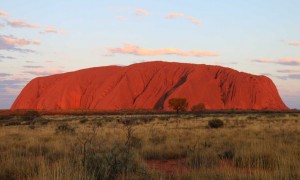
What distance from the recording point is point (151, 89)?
374ft

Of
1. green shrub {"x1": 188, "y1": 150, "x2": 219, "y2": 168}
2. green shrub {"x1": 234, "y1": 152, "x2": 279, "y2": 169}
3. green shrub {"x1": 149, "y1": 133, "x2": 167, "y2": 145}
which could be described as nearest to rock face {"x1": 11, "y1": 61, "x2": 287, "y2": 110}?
green shrub {"x1": 149, "y1": 133, "x2": 167, "y2": 145}

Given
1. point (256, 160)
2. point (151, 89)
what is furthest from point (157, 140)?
point (151, 89)

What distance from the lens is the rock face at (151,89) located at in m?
105

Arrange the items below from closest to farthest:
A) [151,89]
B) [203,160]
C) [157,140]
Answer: [203,160] → [157,140] → [151,89]

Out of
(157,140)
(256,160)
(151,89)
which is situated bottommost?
(157,140)

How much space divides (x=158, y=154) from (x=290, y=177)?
5385mm

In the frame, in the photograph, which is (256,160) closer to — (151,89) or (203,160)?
(203,160)

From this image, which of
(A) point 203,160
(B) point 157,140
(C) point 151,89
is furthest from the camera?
(C) point 151,89

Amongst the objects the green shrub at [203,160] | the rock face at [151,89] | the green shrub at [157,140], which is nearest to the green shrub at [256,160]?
the green shrub at [203,160]

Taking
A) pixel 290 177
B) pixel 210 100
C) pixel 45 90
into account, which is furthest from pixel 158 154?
pixel 45 90

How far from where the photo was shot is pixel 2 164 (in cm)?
748

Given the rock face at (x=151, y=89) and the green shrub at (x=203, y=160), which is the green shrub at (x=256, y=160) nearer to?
the green shrub at (x=203, y=160)

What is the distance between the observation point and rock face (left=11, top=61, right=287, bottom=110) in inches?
4139

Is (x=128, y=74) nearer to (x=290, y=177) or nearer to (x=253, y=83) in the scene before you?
(x=253, y=83)
